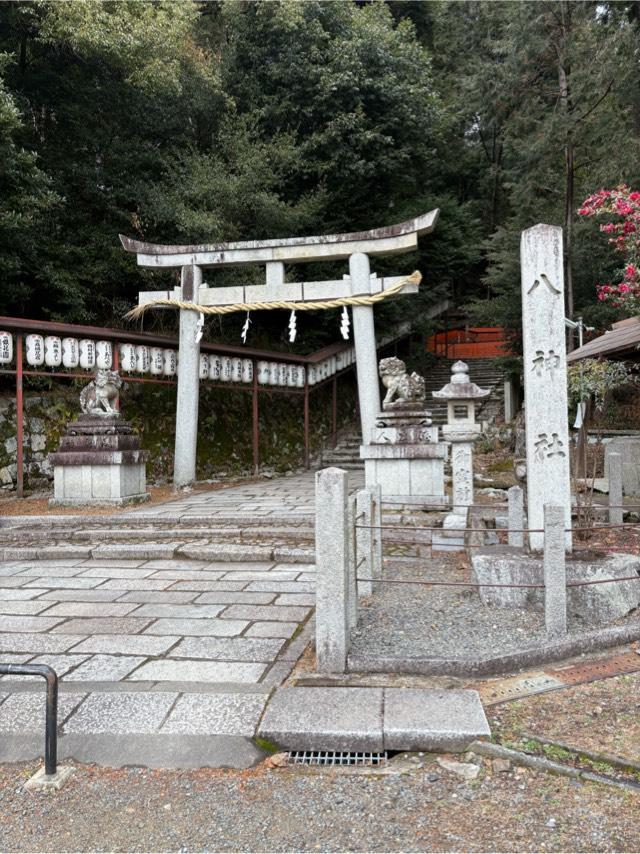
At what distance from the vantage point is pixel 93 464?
33.3ft

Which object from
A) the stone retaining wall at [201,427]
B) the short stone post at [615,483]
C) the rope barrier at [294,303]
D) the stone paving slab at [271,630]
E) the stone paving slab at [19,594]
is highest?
the rope barrier at [294,303]

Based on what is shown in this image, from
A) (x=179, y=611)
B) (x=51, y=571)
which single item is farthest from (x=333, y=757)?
(x=51, y=571)

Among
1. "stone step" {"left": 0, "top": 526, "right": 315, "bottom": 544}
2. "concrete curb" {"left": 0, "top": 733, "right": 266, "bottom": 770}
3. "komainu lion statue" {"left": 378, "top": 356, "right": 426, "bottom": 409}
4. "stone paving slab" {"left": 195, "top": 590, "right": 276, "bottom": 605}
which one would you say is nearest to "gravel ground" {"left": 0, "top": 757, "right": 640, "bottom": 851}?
"concrete curb" {"left": 0, "top": 733, "right": 266, "bottom": 770}

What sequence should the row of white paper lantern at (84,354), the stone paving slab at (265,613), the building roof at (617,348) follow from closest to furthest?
1. the stone paving slab at (265,613)
2. the building roof at (617,348)
3. the row of white paper lantern at (84,354)

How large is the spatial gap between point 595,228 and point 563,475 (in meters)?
13.1

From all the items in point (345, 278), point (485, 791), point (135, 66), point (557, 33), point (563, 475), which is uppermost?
point (557, 33)

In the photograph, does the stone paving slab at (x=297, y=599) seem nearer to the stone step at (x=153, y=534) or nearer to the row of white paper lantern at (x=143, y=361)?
the stone step at (x=153, y=534)

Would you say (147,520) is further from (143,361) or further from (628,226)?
(628,226)

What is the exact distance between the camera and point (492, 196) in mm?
28328

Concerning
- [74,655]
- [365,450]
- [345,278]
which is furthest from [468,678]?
[345,278]

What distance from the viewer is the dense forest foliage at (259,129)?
13008mm

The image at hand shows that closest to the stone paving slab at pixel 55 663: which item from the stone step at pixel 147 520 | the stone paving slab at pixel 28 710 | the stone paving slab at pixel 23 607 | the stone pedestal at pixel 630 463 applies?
the stone paving slab at pixel 28 710

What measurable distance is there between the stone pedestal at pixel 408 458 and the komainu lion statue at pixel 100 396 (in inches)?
185

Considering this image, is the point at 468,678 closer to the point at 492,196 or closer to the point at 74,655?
the point at 74,655
